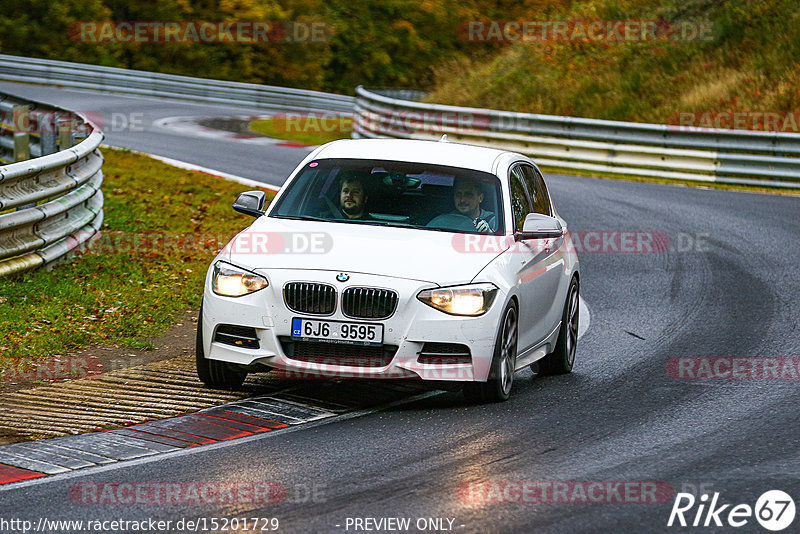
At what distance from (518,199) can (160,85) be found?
30.6 metres

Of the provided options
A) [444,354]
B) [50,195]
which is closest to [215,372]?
[444,354]

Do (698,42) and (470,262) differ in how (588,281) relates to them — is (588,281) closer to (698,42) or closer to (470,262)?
(470,262)

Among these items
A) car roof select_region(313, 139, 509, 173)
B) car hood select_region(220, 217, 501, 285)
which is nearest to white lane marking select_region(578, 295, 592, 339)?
car roof select_region(313, 139, 509, 173)

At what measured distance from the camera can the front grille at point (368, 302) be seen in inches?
308

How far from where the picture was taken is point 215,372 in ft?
27.3

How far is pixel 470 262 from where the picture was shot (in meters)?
8.21

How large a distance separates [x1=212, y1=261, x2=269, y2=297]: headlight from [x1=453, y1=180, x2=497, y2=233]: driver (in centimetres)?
172

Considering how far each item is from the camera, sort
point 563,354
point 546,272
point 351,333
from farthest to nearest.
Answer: point 563,354
point 546,272
point 351,333

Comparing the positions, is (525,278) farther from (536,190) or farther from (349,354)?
(536,190)

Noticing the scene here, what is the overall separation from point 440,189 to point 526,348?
130 centimetres

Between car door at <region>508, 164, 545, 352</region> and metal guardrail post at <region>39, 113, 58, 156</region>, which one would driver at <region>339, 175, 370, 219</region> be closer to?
car door at <region>508, 164, 545, 352</region>

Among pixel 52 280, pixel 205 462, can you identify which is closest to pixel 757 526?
pixel 205 462

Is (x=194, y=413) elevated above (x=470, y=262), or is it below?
below

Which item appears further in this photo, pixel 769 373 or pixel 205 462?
pixel 769 373
